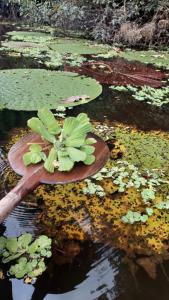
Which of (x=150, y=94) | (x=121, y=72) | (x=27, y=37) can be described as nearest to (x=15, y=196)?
(x=150, y=94)

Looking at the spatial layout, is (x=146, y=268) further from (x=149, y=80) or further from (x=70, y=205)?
(x=149, y=80)

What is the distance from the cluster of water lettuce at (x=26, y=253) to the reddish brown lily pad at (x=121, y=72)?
2.90 m

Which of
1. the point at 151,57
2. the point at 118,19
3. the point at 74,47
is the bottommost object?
the point at 151,57

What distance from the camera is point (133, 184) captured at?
2152 mm

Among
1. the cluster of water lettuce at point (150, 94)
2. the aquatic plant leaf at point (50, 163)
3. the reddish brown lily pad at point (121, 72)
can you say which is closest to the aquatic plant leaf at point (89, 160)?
the aquatic plant leaf at point (50, 163)

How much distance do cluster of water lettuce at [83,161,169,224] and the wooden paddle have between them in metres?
0.47

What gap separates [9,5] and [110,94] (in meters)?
7.78

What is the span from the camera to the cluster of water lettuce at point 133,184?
6.26ft

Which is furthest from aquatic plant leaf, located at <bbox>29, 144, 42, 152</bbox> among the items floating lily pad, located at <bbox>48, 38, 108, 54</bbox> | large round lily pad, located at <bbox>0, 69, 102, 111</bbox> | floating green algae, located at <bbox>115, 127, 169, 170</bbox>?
floating lily pad, located at <bbox>48, 38, 108, 54</bbox>

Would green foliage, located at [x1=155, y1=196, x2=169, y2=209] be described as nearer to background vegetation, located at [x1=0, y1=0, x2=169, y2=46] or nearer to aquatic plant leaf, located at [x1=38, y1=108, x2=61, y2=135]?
aquatic plant leaf, located at [x1=38, y1=108, x2=61, y2=135]

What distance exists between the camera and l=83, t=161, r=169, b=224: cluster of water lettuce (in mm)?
1908

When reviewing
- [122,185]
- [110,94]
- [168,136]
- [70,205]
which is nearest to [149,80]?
[110,94]

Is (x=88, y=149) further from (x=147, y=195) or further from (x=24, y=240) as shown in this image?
(x=147, y=195)

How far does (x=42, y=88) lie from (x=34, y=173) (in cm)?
232
